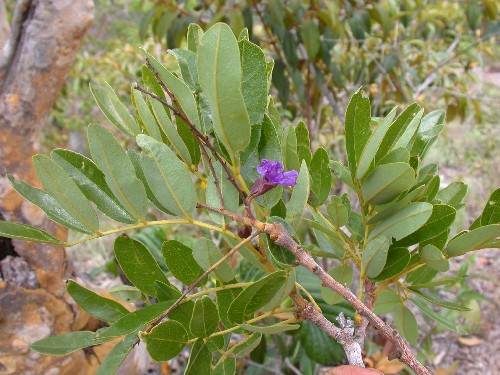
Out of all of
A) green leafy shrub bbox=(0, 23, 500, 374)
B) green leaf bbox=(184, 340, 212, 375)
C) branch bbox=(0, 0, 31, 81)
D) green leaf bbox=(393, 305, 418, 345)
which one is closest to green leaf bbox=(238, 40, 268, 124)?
green leafy shrub bbox=(0, 23, 500, 374)

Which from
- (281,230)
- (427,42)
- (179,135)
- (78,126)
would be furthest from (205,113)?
(78,126)

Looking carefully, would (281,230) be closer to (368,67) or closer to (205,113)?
(205,113)

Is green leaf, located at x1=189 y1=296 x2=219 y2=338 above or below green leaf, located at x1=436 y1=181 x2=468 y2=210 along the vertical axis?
above

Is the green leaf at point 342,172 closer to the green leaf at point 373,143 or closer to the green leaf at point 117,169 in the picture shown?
the green leaf at point 373,143

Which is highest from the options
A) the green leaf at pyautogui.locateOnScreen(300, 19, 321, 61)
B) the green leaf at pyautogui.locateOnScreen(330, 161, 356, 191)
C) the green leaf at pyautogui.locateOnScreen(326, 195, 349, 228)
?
the green leaf at pyautogui.locateOnScreen(330, 161, 356, 191)

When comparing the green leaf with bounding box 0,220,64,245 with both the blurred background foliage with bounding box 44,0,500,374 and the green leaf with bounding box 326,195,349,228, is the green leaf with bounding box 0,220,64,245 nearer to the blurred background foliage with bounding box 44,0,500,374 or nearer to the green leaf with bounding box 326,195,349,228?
the green leaf with bounding box 326,195,349,228

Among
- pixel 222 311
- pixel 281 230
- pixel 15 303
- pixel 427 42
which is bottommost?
pixel 427 42
